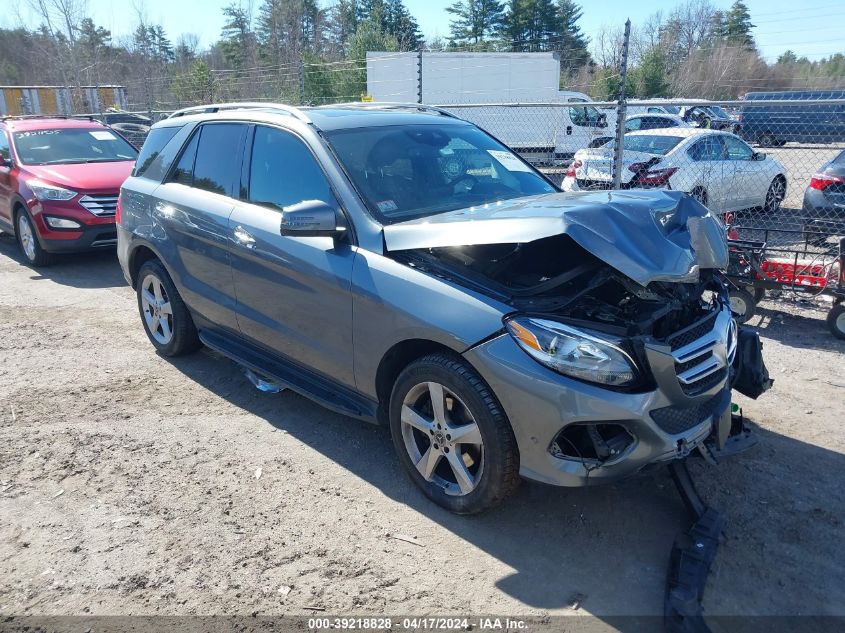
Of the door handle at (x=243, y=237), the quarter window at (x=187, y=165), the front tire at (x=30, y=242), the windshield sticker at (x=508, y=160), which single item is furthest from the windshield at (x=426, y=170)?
the front tire at (x=30, y=242)

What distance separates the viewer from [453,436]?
3.28m

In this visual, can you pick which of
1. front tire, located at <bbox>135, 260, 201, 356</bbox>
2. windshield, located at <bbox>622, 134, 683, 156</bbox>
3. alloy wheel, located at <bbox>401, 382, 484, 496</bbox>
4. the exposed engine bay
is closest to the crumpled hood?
the exposed engine bay

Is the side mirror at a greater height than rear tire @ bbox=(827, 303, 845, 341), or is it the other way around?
the side mirror

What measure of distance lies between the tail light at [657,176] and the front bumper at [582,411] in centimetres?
766

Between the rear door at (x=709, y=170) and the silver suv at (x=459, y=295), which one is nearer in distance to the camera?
the silver suv at (x=459, y=295)

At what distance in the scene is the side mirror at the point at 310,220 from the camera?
11.6ft

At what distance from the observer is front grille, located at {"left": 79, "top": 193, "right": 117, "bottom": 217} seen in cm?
860

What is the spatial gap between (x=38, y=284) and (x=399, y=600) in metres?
7.29

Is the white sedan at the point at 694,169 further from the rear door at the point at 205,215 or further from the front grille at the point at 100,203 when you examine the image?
the front grille at the point at 100,203

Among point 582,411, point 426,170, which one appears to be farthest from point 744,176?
point 582,411

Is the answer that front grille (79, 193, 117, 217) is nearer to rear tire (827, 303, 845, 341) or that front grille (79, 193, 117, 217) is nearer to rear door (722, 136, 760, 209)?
rear tire (827, 303, 845, 341)

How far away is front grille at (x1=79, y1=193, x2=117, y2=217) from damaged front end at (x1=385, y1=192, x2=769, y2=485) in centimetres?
653

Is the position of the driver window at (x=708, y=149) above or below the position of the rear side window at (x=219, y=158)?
below

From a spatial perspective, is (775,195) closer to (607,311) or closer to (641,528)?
(607,311)
